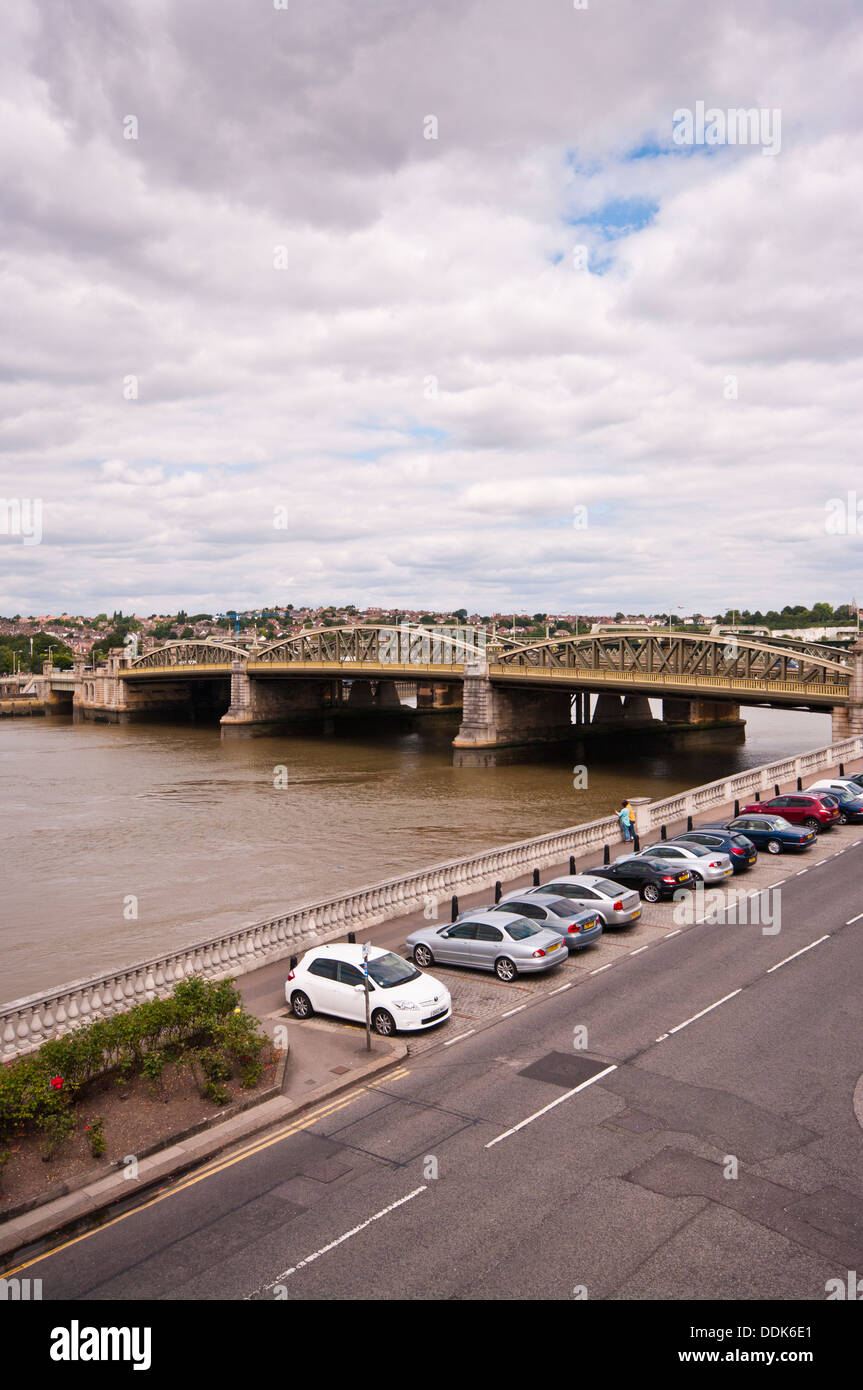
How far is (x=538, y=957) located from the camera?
17328 millimetres

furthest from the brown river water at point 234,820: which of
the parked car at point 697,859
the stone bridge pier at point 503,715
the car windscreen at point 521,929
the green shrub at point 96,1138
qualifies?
the green shrub at point 96,1138

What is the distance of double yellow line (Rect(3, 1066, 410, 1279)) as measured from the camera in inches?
387

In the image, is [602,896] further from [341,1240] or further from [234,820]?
[234,820]

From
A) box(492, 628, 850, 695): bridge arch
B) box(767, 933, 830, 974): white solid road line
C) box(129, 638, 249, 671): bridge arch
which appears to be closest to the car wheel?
box(767, 933, 830, 974): white solid road line

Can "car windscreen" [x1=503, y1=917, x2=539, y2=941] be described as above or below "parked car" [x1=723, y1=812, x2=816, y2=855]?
above

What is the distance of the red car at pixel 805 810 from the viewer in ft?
100

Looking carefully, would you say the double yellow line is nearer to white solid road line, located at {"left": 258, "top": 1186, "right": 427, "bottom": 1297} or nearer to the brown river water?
white solid road line, located at {"left": 258, "top": 1186, "right": 427, "bottom": 1297}

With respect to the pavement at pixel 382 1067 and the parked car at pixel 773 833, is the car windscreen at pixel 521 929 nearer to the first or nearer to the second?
the pavement at pixel 382 1067

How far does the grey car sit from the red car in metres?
14.8

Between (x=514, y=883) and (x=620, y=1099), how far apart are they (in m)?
12.3

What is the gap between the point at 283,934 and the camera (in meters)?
18.6

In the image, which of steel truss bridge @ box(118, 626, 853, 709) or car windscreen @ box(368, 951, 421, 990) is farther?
steel truss bridge @ box(118, 626, 853, 709)

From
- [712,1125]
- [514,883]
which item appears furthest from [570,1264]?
[514,883]
